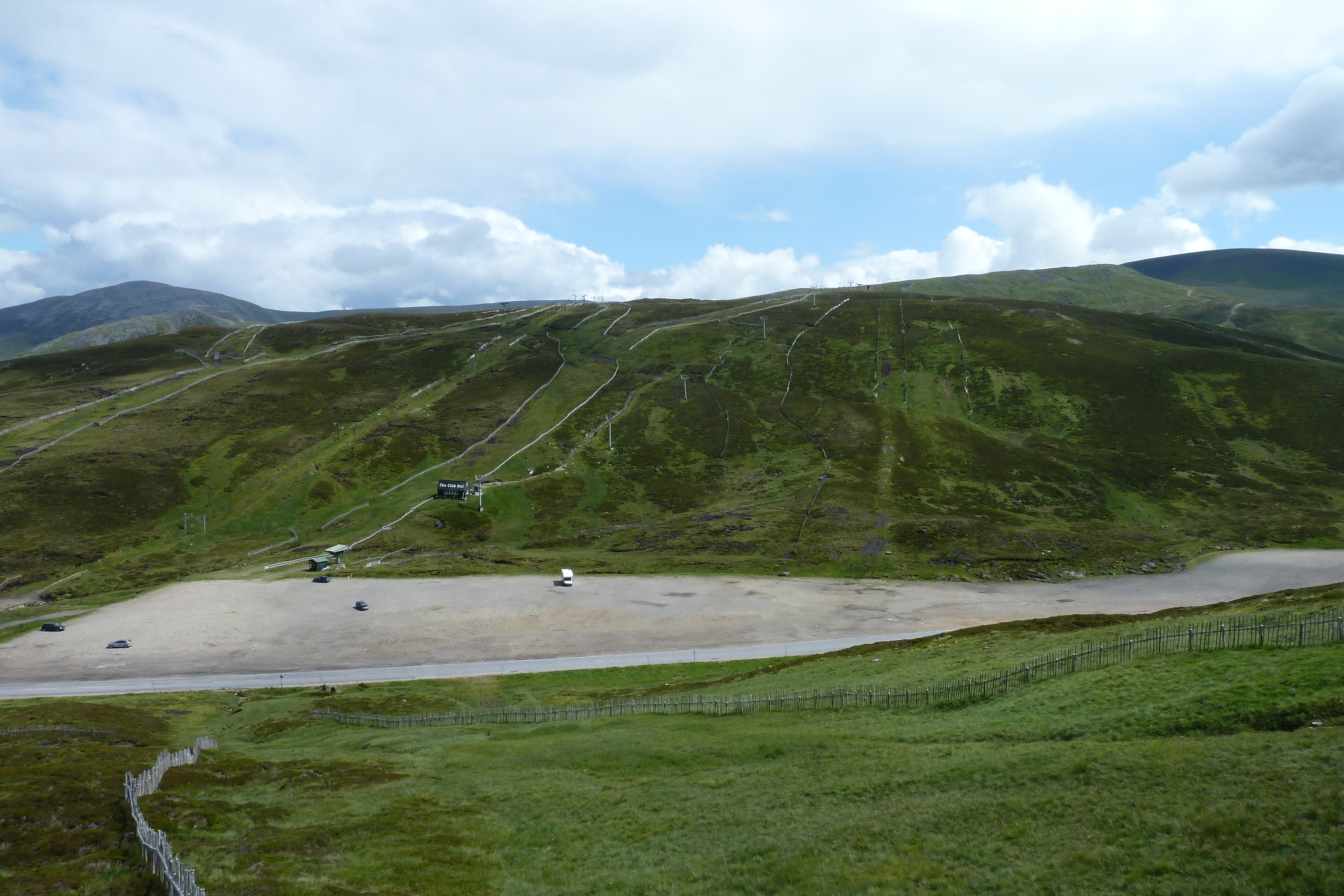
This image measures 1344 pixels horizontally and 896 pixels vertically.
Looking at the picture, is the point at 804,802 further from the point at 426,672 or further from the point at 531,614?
the point at 531,614

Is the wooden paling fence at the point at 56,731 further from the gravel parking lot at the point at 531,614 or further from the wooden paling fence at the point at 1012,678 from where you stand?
the gravel parking lot at the point at 531,614

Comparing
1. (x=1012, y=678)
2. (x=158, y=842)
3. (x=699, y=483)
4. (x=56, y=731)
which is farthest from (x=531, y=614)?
(x=699, y=483)

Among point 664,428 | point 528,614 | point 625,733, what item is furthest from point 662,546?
point 625,733

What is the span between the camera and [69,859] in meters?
24.2

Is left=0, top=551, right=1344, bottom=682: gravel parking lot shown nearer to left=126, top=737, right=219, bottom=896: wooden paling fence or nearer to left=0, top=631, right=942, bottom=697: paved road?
left=0, top=631, right=942, bottom=697: paved road

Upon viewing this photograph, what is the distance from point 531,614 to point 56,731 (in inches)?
2101

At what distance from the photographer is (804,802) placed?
28.2 metres

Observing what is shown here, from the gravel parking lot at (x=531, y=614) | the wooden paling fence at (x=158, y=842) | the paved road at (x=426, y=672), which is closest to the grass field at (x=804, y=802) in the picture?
the wooden paling fence at (x=158, y=842)

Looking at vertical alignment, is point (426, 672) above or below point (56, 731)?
below

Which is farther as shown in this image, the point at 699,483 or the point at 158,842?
the point at 699,483

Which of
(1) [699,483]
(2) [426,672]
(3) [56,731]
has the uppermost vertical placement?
(1) [699,483]

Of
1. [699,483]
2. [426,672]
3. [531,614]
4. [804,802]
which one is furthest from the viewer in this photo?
[699,483]

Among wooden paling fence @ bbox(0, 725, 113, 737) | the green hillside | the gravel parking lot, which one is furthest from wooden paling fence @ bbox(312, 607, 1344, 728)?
the green hillside

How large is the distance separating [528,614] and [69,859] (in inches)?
2835
